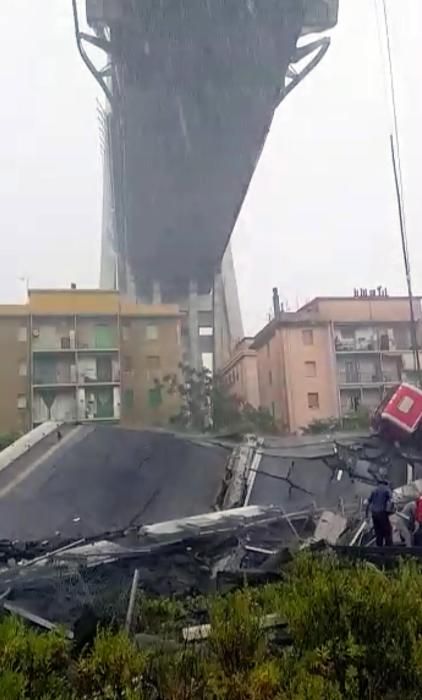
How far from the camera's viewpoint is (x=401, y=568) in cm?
298

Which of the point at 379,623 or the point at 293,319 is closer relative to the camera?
the point at 379,623

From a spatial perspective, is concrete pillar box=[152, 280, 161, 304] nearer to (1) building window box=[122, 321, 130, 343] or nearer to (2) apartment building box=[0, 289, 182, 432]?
(2) apartment building box=[0, 289, 182, 432]

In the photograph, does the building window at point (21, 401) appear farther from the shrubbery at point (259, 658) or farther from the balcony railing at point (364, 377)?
the shrubbery at point (259, 658)

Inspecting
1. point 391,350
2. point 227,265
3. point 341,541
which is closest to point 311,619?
point 341,541

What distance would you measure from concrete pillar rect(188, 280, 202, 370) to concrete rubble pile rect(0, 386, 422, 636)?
6313mm

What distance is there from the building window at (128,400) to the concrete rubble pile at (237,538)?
16.8 ft

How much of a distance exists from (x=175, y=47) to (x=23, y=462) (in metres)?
6.51

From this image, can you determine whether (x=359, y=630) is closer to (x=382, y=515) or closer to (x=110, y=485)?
(x=382, y=515)

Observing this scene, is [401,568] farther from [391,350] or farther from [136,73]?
[391,350]

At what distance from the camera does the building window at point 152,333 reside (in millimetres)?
12883

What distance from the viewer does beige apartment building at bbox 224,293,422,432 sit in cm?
1281

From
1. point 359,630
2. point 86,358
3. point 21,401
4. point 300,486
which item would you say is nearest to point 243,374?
point 86,358

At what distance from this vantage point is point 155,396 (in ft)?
40.0

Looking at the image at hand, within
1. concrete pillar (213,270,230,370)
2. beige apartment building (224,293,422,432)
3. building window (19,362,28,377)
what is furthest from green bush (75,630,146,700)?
concrete pillar (213,270,230,370)
